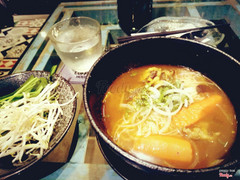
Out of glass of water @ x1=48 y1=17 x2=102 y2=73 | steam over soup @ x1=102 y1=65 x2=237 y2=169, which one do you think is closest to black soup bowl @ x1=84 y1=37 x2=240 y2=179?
steam over soup @ x1=102 y1=65 x2=237 y2=169

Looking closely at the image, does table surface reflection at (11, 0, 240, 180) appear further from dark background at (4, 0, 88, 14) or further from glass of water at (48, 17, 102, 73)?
dark background at (4, 0, 88, 14)

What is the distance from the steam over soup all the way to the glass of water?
380 mm

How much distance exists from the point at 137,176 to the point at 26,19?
7.02 m

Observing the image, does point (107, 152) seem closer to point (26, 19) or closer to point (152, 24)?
point (152, 24)

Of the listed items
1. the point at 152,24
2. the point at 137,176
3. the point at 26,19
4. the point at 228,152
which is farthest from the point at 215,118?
the point at 26,19

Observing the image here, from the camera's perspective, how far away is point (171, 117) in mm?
1288

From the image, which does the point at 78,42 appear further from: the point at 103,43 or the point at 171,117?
the point at 171,117

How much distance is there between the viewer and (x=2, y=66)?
4.34 m

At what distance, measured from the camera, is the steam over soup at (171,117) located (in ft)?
3.69

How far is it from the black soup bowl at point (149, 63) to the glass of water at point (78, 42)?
325mm

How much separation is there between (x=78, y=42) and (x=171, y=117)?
3.22ft

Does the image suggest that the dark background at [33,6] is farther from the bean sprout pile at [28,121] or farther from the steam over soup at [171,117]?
the steam over soup at [171,117]

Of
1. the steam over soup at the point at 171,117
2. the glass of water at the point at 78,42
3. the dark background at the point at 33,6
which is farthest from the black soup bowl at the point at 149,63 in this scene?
the dark background at the point at 33,6

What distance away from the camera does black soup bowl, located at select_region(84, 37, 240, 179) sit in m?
1.08
